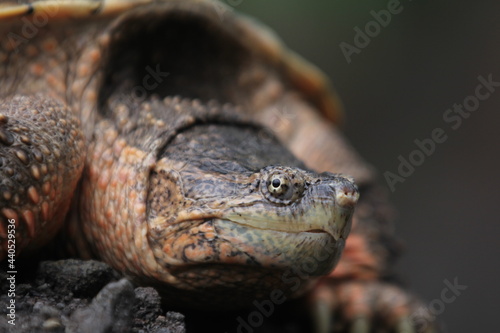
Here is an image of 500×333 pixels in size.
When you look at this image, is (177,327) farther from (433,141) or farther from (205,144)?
(433,141)

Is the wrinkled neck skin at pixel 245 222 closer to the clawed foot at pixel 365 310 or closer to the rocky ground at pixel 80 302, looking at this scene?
the rocky ground at pixel 80 302

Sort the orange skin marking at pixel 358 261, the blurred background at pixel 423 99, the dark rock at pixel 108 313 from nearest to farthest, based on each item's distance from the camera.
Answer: the dark rock at pixel 108 313 → the orange skin marking at pixel 358 261 → the blurred background at pixel 423 99

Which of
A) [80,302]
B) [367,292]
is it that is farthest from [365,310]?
[80,302]

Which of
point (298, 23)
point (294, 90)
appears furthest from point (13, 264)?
point (298, 23)

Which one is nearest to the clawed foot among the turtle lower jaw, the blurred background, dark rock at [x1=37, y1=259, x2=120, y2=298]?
the turtle lower jaw

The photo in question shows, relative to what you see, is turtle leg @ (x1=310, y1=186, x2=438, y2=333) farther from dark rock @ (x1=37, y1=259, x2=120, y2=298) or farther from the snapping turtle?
dark rock @ (x1=37, y1=259, x2=120, y2=298)

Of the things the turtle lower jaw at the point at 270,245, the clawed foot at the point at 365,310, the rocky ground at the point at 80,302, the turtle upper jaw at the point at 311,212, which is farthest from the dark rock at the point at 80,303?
the clawed foot at the point at 365,310
